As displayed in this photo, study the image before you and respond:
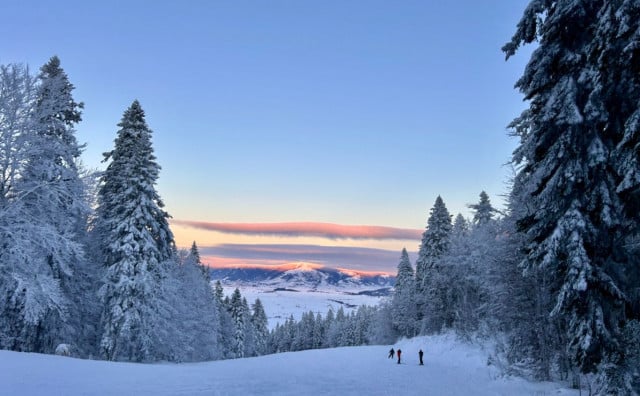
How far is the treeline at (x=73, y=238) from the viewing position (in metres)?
18.2

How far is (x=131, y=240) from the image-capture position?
84.7 feet

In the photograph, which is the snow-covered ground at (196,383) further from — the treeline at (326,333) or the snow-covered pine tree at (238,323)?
the treeline at (326,333)

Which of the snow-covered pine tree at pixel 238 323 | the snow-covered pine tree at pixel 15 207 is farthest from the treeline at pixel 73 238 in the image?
the snow-covered pine tree at pixel 238 323

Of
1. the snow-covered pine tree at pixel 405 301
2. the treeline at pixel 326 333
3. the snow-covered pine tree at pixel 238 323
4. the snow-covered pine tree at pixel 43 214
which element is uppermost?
the snow-covered pine tree at pixel 43 214

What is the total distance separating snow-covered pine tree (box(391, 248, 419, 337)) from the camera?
2219 inches

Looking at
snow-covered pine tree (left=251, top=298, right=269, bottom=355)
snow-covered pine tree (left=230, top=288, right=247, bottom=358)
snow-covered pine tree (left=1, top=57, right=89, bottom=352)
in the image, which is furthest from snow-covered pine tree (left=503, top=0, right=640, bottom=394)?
snow-covered pine tree (left=251, top=298, right=269, bottom=355)

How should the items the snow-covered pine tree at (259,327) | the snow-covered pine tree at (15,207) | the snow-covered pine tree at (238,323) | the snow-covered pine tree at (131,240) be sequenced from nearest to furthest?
the snow-covered pine tree at (15,207)
the snow-covered pine tree at (131,240)
the snow-covered pine tree at (238,323)
the snow-covered pine tree at (259,327)

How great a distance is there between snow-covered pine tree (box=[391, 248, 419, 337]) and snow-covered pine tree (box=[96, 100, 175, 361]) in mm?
36419

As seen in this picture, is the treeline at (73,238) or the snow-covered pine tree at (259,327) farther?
the snow-covered pine tree at (259,327)

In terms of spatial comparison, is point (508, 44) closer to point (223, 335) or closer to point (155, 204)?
point (155, 204)

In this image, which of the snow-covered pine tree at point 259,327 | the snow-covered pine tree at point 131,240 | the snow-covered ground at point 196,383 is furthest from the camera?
the snow-covered pine tree at point 259,327

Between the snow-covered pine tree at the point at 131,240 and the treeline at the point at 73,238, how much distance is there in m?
0.07

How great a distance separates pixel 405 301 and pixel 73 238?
45.1m

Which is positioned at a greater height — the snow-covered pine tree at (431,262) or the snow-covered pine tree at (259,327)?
the snow-covered pine tree at (431,262)
